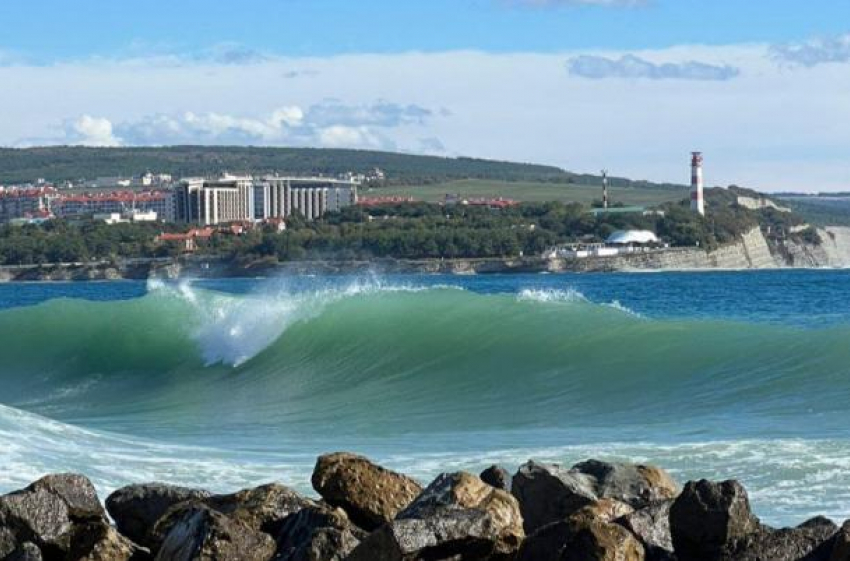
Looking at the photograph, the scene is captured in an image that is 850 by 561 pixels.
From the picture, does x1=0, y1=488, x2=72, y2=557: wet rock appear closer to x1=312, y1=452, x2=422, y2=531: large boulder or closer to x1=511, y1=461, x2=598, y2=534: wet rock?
x1=312, y1=452, x2=422, y2=531: large boulder

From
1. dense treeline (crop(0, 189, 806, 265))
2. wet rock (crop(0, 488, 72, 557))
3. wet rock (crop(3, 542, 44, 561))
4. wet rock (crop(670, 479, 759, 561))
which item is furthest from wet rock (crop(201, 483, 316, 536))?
dense treeline (crop(0, 189, 806, 265))

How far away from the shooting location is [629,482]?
8.92 metres

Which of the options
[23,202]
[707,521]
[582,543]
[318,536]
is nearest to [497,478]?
[707,521]

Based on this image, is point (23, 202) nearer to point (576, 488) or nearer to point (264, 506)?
point (576, 488)

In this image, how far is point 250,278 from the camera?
108 metres

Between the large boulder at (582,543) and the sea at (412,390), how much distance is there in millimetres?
3811

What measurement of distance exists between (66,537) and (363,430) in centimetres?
1161

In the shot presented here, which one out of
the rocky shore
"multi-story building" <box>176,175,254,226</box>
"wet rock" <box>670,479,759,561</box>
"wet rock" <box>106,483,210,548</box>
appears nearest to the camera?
the rocky shore

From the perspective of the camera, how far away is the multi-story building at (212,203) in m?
154

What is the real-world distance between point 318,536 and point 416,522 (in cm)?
43

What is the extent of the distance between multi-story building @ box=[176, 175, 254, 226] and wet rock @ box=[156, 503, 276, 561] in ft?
481

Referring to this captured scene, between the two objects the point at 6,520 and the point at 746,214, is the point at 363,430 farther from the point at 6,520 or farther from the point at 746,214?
the point at 746,214

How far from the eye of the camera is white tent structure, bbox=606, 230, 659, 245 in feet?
388

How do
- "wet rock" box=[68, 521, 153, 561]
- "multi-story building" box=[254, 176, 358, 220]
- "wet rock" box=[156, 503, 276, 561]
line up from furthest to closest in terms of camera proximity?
"multi-story building" box=[254, 176, 358, 220] → "wet rock" box=[68, 521, 153, 561] → "wet rock" box=[156, 503, 276, 561]
